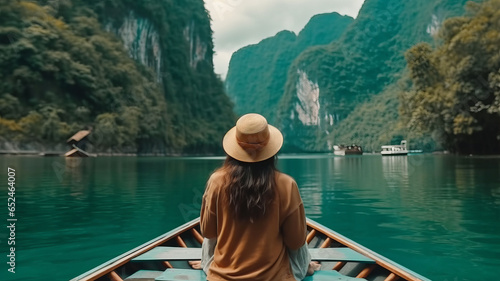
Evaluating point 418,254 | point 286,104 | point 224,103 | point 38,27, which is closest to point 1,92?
point 38,27

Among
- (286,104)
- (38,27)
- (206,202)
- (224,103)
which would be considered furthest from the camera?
(286,104)

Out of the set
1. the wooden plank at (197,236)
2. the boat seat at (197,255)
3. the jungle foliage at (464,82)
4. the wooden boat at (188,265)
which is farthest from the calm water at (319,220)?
the jungle foliage at (464,82)

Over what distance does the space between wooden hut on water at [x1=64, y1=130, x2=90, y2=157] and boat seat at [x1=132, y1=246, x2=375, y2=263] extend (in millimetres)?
40839

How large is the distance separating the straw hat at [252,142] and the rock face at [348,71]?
154 metres

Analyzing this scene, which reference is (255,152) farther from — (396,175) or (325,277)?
(396,175)

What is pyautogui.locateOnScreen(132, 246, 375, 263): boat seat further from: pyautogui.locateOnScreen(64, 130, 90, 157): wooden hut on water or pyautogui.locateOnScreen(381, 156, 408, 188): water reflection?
pyautogui.locateOnScreen(64, 130, 90, 157): wooden hut on water

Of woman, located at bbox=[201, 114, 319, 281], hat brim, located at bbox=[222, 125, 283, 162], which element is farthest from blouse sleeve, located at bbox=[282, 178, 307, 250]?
hat brim, located at bbox=[222, 125, 283, 162]

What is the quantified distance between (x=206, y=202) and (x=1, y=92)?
160ft

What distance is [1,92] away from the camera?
4484cm

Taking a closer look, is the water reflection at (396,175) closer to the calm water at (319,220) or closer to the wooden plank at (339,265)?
the calm water at (319,220)

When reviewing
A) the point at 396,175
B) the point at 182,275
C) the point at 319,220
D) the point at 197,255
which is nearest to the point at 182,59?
the point at 396,175

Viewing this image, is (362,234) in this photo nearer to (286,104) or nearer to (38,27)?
(38,27)

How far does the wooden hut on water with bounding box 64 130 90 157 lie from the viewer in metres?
43.2

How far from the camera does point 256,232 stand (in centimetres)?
302
